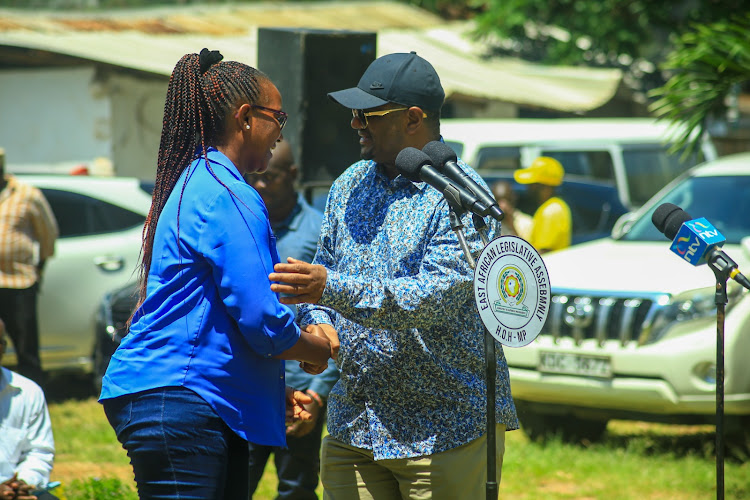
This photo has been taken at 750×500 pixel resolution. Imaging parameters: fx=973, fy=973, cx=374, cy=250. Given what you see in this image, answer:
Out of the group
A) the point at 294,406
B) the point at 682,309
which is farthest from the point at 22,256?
the point at 294,406

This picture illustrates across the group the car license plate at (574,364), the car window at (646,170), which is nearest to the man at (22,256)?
the car license plate at (574,364)

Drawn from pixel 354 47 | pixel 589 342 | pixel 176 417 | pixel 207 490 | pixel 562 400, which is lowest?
pixel 562 400

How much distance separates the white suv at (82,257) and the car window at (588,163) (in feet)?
13.8

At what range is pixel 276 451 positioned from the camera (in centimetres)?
444

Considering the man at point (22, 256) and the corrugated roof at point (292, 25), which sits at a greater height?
the corrugated roof at point (292, 25)

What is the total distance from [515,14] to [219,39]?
5441mm

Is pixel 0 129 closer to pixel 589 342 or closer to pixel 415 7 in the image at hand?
pixel 589 342

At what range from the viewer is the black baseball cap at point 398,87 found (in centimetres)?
305

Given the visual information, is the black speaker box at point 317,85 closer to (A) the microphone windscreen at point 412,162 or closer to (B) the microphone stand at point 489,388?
(A) the microphone windscreen at point 412,162

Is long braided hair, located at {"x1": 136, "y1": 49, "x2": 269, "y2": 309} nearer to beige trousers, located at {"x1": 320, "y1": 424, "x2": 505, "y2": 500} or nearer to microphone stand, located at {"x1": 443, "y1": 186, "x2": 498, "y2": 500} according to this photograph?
microphone stand, located at {"x1": 443, "y1": 186, "x2": 498, "y2": 500}

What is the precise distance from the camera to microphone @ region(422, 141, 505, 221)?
2646mm

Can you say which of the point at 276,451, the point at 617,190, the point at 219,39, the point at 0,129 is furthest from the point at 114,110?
the point at 276,451

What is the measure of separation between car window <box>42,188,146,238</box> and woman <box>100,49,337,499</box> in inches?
239

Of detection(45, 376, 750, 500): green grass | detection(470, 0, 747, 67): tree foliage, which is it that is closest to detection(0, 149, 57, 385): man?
detection(45, 376, 750, 500): green grass
